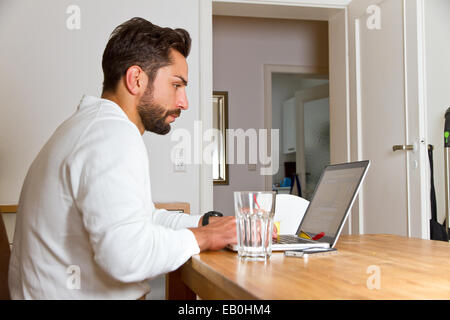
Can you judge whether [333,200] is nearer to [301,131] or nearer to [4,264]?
[4,264]

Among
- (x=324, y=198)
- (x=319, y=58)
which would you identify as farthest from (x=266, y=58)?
(x=324, y=198)

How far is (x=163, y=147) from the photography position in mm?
3141

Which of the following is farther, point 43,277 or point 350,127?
point 350,127

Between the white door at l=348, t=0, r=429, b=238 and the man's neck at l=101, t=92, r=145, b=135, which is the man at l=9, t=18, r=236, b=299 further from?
the white door at l=348, t=0, r=429, b=238

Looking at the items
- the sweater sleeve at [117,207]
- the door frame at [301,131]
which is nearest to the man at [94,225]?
the sweater sleeve at [117,207]

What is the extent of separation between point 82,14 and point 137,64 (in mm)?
2013

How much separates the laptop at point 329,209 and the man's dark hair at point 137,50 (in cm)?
52

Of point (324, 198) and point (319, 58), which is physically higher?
point (319, 58)

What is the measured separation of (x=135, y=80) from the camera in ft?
4.30

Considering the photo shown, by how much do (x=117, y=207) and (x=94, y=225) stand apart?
0.06 m

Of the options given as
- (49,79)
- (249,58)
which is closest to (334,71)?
(249,58)

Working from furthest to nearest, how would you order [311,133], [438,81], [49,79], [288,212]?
[311,133]
[438,81]
[49,79]
[288,212]

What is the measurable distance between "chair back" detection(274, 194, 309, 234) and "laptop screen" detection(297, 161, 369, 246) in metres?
0.48
